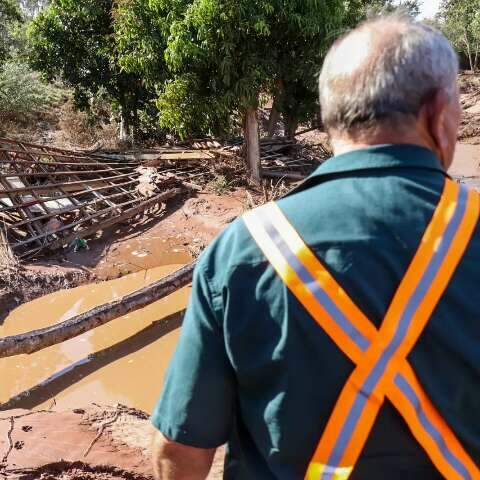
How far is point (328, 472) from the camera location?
1124 millimetres

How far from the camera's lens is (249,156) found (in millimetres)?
10570

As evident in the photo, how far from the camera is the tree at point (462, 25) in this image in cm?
2675

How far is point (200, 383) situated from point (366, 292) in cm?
41

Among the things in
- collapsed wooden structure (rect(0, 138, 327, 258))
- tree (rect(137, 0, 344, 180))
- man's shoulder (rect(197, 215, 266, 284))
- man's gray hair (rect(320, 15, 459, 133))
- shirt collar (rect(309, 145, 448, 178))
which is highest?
tree (rect(137, 0, 344, 180))

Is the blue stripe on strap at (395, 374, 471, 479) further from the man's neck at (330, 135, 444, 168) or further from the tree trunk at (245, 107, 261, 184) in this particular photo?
the tree trunk at (245, 107, 261, 184)

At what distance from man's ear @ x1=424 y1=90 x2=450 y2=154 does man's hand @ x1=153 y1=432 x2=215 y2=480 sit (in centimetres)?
86

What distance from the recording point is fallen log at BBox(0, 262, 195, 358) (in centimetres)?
469

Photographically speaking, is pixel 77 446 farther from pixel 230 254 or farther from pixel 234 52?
pixel 234 52

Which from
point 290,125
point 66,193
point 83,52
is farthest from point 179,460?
point 83,52

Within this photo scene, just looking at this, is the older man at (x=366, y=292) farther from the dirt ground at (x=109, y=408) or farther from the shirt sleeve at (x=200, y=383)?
the dirt ground at (x=109, y=408)

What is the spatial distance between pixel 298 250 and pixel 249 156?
963 centimetres

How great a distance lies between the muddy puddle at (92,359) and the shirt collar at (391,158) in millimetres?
3993

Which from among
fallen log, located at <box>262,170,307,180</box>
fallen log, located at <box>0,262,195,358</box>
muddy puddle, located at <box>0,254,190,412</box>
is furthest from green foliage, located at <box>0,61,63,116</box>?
fallen log, located at <box>0,262,195,358</box>

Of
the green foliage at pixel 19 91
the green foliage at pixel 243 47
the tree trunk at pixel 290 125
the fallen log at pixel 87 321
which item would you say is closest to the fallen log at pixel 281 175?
the green foliage at pixel 243 47
